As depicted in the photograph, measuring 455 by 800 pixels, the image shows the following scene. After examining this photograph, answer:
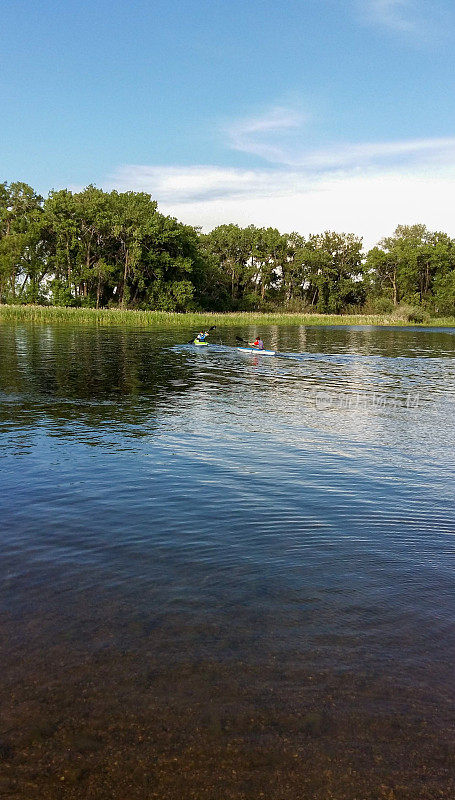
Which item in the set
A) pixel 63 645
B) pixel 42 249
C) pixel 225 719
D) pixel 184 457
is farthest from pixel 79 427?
pixel 42 249

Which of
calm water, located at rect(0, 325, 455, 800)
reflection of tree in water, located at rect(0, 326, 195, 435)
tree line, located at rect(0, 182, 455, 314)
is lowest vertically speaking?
calm water, located at rect(0, 325, 455, 800)

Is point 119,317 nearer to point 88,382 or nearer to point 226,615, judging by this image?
point 88,382

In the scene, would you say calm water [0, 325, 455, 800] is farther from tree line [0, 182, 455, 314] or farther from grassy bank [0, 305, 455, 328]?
tree line [0, 182, 455, 314]

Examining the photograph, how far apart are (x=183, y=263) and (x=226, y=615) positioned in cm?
10616

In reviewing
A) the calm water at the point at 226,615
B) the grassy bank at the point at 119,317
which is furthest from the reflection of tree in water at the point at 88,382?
the grassy bank at the point at 119,317

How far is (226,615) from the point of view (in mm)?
6555

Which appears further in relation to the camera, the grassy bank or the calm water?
the grassy bank

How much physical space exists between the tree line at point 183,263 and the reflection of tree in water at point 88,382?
5929 cm

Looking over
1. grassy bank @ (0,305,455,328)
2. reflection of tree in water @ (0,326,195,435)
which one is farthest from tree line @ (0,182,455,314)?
reflection of tree in water @ (0,326,195,435)

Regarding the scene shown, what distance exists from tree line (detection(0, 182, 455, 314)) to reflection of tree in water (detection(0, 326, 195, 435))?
59294 mm

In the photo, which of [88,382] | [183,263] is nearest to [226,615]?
[88,382]

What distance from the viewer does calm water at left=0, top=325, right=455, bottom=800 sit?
14.5 feet

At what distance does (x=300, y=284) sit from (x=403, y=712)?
14404cm

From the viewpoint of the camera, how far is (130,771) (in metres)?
4.30
